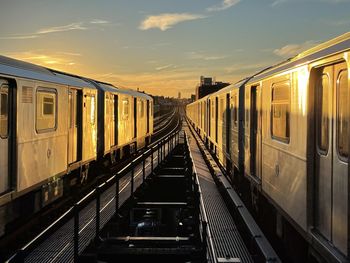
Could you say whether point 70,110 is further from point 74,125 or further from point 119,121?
point 119,121

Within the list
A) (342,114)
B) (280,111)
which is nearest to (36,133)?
(280,111)

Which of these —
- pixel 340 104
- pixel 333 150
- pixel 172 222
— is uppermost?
pixel 340 104

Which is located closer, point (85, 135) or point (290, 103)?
point (290, 103)

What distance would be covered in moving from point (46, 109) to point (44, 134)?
536 mm

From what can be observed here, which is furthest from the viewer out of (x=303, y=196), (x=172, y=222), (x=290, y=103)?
(x=172, y=222)

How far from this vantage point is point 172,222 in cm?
1545

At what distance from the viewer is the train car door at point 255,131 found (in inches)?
365

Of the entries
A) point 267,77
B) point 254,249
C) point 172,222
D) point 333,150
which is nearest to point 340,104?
point 333,150

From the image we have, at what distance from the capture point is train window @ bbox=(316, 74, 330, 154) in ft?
15.9

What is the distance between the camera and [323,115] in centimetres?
496

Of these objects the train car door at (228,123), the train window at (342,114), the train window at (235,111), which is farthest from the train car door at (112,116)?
the train window at (342,114)

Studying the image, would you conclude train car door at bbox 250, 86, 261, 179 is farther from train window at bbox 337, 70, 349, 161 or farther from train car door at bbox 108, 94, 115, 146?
train car door at bbox 108, 94, 115, 146

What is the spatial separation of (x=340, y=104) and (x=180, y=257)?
5220 mm

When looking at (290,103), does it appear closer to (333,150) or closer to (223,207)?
(333,150)
